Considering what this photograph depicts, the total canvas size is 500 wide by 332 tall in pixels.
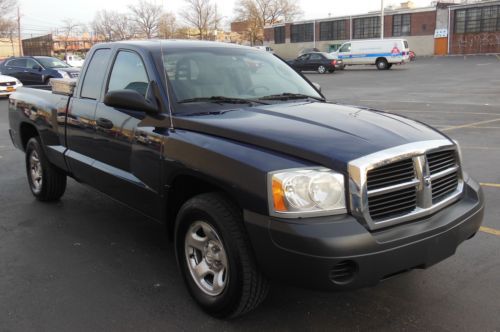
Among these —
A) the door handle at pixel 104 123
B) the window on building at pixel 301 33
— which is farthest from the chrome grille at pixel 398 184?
the window on building at pixel 301 33

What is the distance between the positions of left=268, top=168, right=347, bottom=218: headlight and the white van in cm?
3589

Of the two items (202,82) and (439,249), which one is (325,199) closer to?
(439,249)

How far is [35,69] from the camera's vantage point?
21062 mm

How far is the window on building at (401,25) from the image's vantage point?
2506 inches

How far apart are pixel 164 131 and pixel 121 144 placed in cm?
66

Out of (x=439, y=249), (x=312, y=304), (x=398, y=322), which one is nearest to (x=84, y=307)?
(x=312, y=304)

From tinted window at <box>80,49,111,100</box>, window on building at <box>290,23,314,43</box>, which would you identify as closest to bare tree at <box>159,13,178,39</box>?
window on building at <box>290,23,314,43</box>

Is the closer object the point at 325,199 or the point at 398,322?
the point at 325,199

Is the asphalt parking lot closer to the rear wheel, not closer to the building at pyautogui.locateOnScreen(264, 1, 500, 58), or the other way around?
the rear wheel

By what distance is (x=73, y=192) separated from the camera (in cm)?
641

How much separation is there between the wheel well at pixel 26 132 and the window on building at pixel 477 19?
2341 inches

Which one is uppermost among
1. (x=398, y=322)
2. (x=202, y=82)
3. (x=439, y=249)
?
(x=202, y=82)

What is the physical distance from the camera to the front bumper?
8.63 feet

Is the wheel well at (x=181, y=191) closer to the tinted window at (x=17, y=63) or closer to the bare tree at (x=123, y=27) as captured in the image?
the tinted window at (x=17, y=63)
